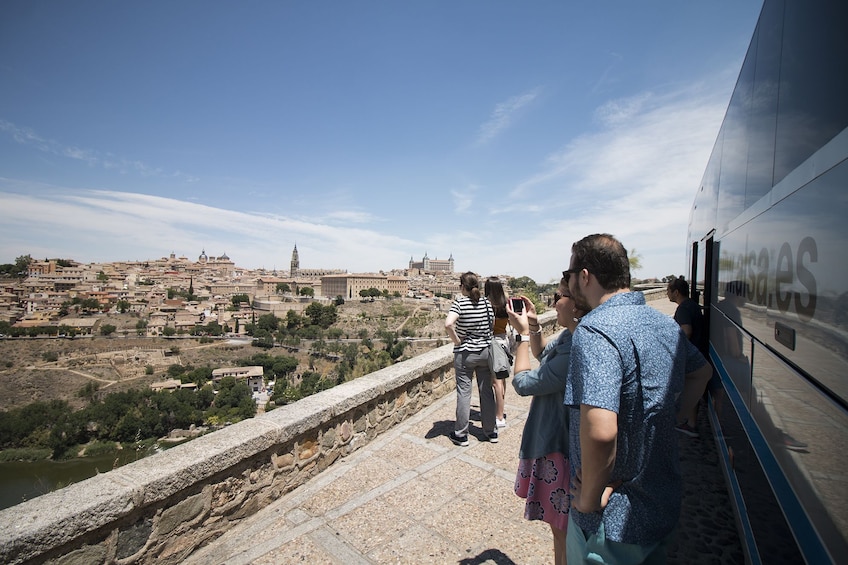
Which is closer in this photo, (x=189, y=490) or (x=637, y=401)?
(x=637, y=401)

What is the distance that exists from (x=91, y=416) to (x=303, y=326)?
45.6 meters

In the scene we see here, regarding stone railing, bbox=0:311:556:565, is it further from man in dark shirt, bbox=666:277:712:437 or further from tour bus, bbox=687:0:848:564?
man in dark shirt, bbox=666:277:712:437

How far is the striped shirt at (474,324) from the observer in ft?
12.3

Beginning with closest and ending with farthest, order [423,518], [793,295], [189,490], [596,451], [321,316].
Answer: [596,451], [793,295], [189,490], [423,518], [321,316]

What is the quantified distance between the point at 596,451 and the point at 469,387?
2.78m

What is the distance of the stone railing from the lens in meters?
1.80

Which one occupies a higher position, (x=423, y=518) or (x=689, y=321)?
(x=689, y=321)

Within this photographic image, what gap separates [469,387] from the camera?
3.80 meters

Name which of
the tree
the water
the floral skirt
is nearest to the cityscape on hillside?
the tree

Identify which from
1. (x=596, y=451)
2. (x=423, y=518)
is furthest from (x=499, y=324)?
(x=596, y=451)

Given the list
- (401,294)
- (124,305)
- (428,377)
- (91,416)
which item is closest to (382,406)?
(428,377)

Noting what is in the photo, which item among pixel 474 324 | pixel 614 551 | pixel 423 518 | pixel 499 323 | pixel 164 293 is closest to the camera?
pixel 614 551

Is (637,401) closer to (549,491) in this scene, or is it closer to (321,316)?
(549,491)

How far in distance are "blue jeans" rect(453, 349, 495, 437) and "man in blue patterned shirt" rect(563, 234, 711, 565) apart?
2.44 metres
